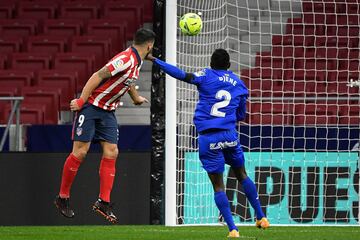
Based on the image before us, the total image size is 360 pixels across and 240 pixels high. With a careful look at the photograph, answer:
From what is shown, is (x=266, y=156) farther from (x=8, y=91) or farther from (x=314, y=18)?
(x=8, y=91)

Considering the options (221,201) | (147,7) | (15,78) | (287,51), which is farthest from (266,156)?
(147,7)

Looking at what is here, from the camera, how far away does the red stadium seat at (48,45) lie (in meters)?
19.5

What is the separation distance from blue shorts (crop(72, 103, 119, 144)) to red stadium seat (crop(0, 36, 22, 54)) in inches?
353

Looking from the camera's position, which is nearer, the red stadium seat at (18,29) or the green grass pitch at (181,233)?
the green grass pitch at (181,233)

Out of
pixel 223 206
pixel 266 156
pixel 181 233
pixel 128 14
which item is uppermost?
pixel 128 14

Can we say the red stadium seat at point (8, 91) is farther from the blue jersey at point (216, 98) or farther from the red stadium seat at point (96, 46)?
the blue jersey at point (216, 98)

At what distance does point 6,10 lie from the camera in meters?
21.1

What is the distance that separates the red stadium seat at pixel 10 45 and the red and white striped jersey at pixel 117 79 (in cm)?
909

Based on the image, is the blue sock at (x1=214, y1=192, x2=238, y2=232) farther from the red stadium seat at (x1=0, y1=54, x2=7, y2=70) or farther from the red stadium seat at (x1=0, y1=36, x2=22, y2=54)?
the red stadium seat at (x1=0, y1=36, x2=22, y2=54)

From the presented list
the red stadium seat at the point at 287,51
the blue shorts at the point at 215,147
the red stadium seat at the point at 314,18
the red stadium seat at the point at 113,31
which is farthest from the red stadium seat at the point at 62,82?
the blue shorts at the point at 215,147

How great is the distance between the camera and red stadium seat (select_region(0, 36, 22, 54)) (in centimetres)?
1978

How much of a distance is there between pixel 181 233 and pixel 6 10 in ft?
37.9

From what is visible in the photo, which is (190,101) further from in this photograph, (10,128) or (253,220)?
(10,128)

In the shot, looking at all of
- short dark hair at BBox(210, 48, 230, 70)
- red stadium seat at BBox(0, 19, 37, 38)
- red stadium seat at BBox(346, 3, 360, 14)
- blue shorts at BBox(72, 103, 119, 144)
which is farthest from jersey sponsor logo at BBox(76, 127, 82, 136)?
red stadium seat at BBox(0, 19, 37, 38)
